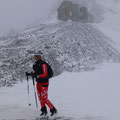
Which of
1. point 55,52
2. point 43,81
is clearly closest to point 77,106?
point 43,81

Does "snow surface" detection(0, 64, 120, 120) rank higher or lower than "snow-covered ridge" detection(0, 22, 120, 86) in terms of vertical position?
lower

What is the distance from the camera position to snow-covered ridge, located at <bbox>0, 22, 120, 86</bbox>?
2101 cm

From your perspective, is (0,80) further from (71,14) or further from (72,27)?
(71,14)

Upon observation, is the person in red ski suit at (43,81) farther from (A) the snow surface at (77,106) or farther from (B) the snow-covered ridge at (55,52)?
(B) the snow-covered ridge at (55,52)

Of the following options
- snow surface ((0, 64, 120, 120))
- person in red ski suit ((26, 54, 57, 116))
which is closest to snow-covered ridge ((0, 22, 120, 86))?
snow surface ((0, 64, 120, 120))

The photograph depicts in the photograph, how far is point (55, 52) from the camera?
2452 centimetres

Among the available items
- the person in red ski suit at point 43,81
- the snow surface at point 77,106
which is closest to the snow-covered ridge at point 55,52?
the snow surface at point 77,106

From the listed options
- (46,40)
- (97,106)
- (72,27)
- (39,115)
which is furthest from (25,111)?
(72,27)

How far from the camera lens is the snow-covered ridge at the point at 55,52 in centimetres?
2101

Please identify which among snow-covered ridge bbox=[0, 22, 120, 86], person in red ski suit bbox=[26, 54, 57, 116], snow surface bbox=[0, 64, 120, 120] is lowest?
snow surface bbox=[0, 64, 120, 120]

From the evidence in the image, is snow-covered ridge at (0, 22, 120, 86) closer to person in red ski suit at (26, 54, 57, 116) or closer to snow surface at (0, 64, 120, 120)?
snow surface at (0, 64, 120, 120)

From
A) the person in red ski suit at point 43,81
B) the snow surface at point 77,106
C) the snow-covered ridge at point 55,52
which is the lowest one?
the snow surface at point 77,106

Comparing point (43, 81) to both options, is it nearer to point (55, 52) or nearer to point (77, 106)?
point (77, 106)

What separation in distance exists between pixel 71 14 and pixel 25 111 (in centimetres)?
4225
